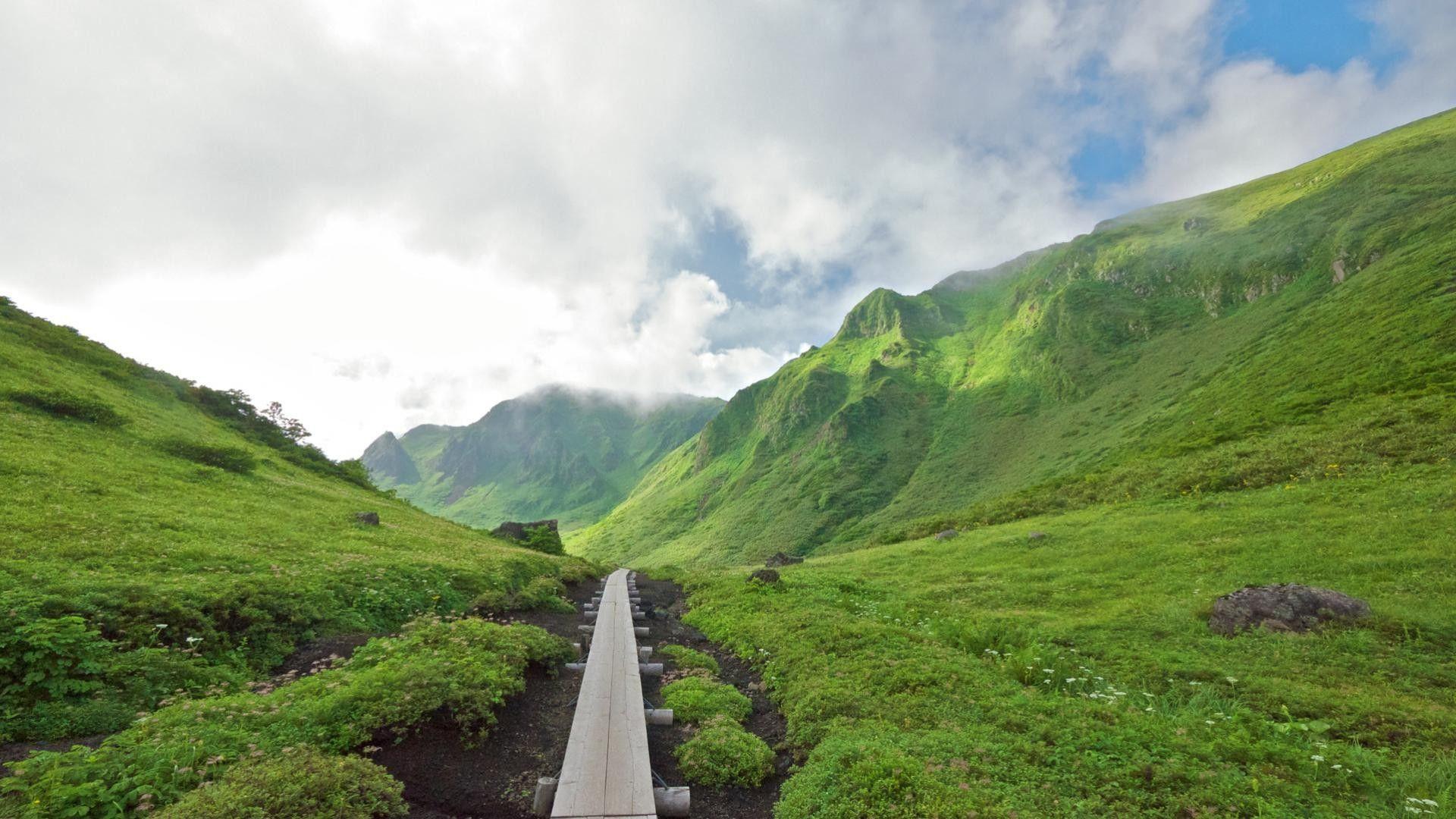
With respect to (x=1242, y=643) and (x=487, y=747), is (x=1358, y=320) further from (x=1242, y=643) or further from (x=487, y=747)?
(x=487, y=747)

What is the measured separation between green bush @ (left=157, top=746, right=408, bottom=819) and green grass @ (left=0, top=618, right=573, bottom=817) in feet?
1.37

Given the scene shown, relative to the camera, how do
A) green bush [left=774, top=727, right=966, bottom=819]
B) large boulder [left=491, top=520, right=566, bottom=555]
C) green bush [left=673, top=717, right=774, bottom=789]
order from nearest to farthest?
1. green bush [left=774, top=727, right=966, bottom=819]
2. green bush [left=673, top=717, right=774, bottom=789]
3. large boulder [left=491, top=520, right=566, bottom=555]

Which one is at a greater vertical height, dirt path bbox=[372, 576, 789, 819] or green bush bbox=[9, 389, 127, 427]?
green bush bbox=[9, 389, 127, 427]

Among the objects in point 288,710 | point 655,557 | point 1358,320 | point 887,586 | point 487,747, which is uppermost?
point 1358,320

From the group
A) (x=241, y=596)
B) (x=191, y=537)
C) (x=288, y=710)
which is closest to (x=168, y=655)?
(x=241, y=596)

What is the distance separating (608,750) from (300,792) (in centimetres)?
401

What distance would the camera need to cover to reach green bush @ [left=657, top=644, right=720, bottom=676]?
564 inches

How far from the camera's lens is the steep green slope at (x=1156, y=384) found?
39.9 m

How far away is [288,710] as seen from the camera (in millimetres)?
8422

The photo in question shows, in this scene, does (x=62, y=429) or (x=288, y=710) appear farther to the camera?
(x=62, y=429)

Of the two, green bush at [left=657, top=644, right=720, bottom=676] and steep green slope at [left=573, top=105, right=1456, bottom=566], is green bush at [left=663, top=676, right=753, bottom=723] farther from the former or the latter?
steep green slope at [left=573, top=105, right=1456, bottom=566]

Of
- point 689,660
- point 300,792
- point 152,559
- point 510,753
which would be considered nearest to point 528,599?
point 689,660

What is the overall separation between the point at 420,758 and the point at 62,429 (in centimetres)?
3355

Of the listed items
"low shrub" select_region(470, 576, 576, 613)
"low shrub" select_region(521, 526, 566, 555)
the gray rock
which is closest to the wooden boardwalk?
"low shrub" select_region(470, 576, 576, 613)
